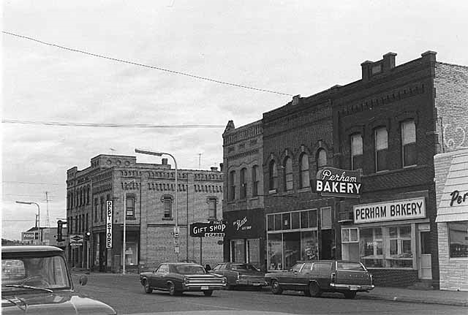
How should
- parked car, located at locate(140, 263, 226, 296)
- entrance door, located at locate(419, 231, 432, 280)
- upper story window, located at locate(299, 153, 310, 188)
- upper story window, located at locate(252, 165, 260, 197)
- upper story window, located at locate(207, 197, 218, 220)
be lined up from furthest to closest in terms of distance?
upper story window, located at locate(207, 197, 218, 220), upper story window, located at locate(252, 165, 260, 197), upper story window, located at locate(299, 153, 310, 188), entrance door, located at locate(419, 231, 432, 280), parked car, located at locate(140, 263, 226, 296)

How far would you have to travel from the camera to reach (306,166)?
36719 mm

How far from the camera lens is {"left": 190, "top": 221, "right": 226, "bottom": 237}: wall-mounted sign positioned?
42469 millimetres

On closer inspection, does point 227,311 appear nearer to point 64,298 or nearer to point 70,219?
point 64,298

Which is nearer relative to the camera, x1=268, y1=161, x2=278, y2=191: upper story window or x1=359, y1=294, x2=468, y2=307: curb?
x1=359, y1=294, x2=468, y2=307: curb

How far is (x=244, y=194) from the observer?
42.6m

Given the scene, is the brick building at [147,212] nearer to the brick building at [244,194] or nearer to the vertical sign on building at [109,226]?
the vertical sign on building at [109,226]

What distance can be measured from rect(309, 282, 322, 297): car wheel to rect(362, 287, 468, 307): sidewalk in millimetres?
1459

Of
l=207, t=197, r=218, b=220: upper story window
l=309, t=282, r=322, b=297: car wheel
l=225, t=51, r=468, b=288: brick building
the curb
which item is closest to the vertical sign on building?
l=207, t=197, r=218, b=220: upper story window

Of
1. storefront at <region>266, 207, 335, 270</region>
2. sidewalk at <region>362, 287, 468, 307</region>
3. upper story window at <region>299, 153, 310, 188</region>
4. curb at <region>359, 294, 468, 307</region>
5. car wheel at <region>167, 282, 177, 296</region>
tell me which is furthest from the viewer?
upper story window at <region>299, 153, 310, 188</region>

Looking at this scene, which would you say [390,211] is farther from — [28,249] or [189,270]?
[28,249]

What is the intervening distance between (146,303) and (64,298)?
1613 centimetres

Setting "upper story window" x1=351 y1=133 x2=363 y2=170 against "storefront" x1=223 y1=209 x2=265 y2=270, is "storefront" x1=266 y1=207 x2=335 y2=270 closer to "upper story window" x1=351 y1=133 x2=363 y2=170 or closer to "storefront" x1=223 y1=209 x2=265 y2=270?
"storefront" x1=223 y1=209 x2=265 y2=270

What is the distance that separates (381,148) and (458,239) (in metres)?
5.83

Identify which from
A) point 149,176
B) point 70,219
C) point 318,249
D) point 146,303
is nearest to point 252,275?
point 318,249
